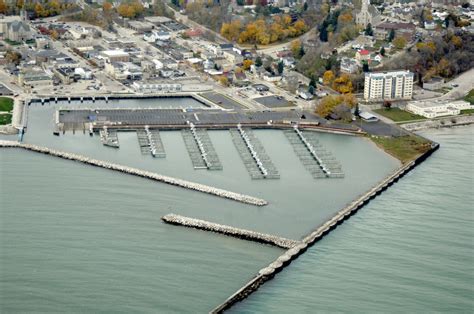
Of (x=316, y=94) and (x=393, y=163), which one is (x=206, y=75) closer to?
(x=316, y=94)

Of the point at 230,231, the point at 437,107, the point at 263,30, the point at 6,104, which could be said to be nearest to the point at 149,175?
the point at 230,231

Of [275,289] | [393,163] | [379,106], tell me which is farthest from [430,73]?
[275,289]

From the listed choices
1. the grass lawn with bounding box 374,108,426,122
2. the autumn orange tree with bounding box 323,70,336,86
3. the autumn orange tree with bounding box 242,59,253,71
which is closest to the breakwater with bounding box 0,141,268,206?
the grass lawn with bounding box 374,108,426,122

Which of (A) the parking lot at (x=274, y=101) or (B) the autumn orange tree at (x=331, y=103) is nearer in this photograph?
(B) the autumn orange tree at (x=331, y=103)

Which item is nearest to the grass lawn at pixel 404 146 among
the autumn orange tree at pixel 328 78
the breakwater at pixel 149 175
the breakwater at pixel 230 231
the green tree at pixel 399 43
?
the breakwater at pixel 149 175

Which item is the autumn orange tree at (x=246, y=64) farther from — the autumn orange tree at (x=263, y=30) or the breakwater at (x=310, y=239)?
the breakwater at (x=310, y=239)

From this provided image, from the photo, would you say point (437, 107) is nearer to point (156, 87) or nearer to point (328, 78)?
point (328, 78)

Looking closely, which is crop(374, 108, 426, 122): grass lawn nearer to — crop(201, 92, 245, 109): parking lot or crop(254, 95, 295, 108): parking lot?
crop(254, 95, 295, 108): parking lot
